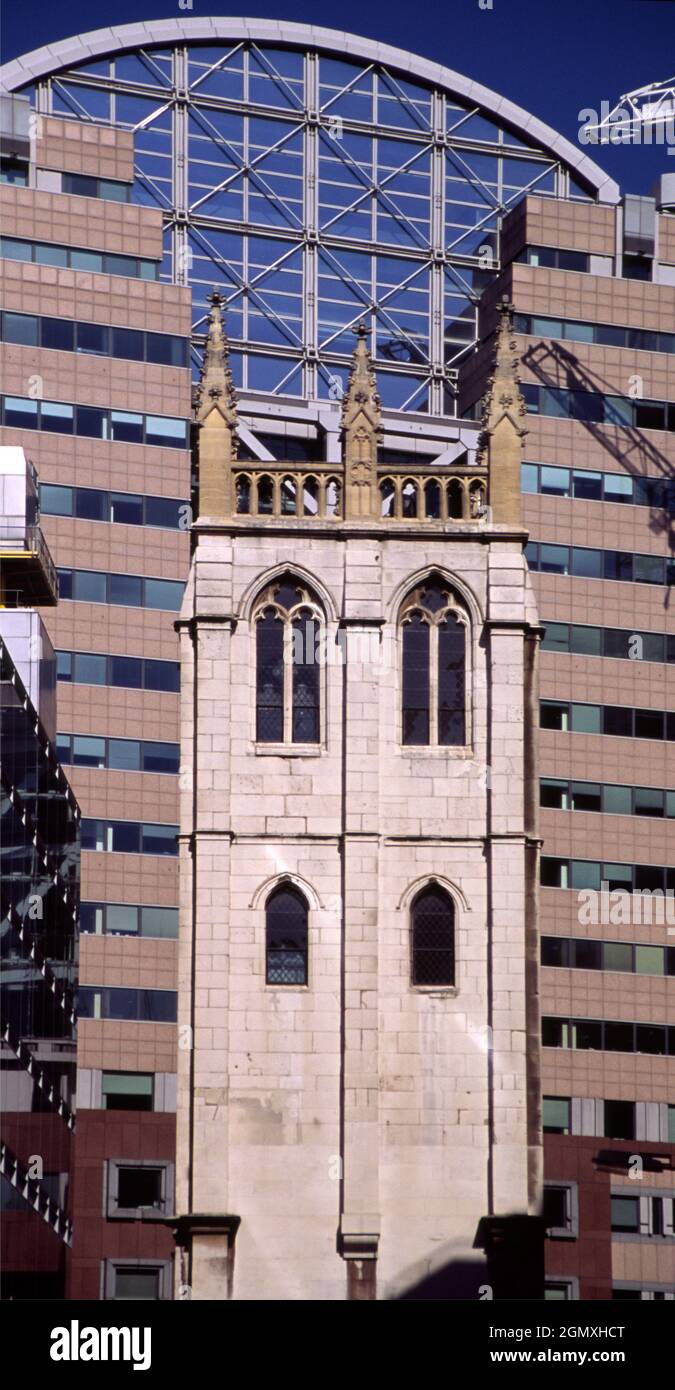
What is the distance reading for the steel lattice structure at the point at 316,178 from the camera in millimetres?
134375

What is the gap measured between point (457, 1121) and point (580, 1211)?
4877cm

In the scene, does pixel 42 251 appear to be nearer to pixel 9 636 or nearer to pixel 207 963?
pixel 9 636

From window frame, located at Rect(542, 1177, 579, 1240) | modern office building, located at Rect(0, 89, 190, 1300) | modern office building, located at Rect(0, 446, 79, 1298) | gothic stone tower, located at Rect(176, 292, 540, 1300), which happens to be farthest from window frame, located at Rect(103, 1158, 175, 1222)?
gothic stone tower, located at Rect(176, 292, 540, 1300)

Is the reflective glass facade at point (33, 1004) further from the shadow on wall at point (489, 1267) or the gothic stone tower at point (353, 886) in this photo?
the shadow on wall at point (489, 1267)

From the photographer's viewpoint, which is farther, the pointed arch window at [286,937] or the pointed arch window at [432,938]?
the pointed arch window at [432,938]

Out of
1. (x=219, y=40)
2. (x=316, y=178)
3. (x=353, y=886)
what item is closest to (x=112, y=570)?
(x=316, y=178)

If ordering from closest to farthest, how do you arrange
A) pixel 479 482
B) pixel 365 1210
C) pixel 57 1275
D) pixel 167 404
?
1. pixel 365 1210
2. pixel 479 482
3. pixel 57 1275
4. pixel 167 404

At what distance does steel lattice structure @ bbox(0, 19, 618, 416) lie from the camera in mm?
134375

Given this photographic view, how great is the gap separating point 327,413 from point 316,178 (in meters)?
10.2

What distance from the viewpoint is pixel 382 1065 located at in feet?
238

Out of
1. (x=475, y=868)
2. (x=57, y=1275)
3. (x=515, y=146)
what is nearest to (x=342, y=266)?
(x=515, y=146)

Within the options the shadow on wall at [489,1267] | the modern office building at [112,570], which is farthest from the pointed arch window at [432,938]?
the modern office building at [112,570]

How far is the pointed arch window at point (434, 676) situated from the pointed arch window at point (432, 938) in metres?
3.56

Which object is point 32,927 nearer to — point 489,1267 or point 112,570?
point 489,1267
